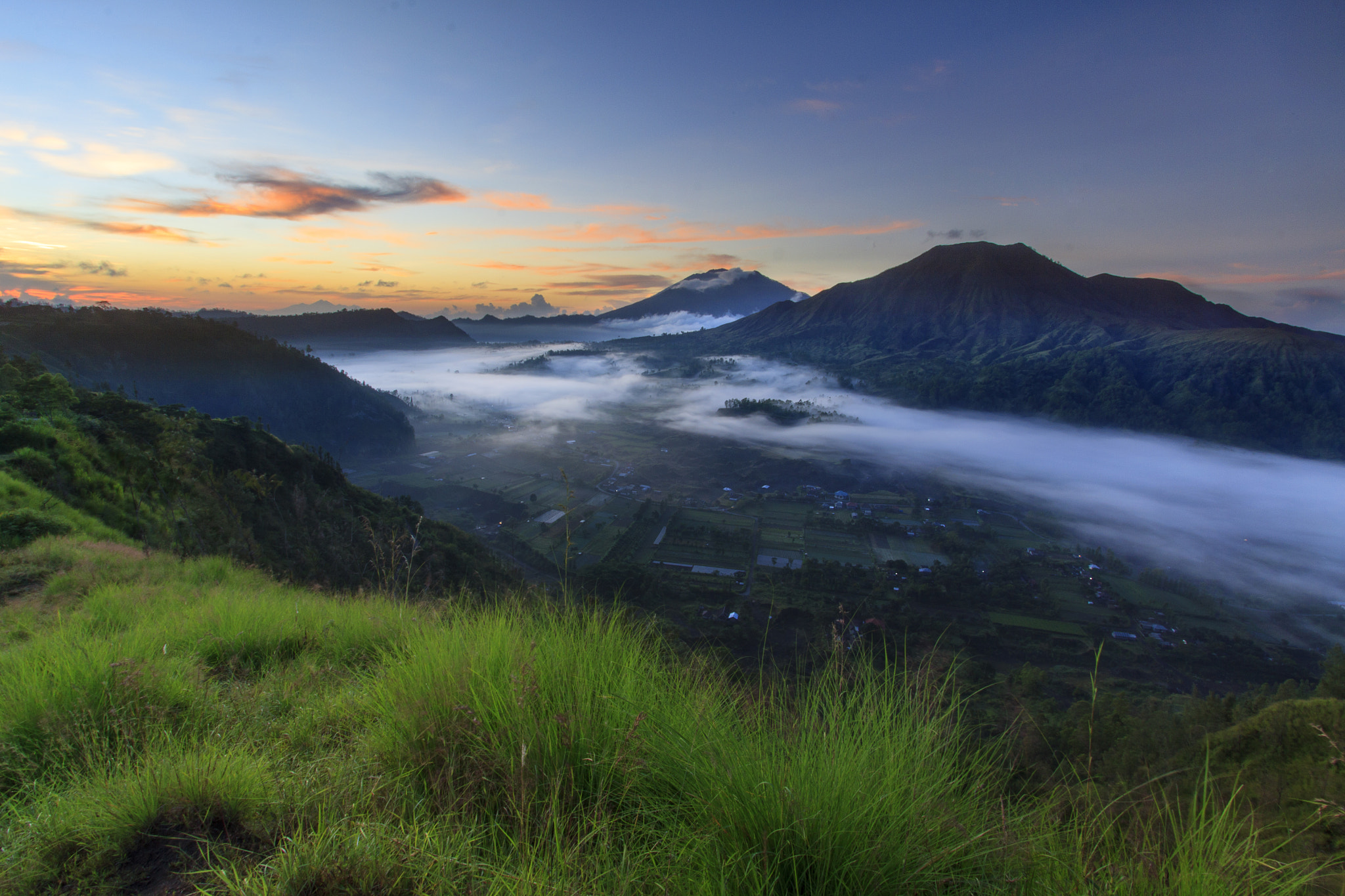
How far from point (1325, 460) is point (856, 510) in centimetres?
19279

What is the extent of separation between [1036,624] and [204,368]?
406ft

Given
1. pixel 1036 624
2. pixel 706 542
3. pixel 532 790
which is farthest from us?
pixel 706 542

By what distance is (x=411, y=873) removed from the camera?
1.57 metres

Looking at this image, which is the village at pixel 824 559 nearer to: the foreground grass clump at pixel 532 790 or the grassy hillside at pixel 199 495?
the foreground grass clump at pixel 532 790

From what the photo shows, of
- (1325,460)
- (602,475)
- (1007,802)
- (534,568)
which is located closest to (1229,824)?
(1007,802)

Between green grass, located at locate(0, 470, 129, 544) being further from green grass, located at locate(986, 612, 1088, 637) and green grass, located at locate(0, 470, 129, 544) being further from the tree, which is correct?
green grass, located at locate(986, 612, 1088, 637)

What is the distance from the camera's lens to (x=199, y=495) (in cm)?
1576

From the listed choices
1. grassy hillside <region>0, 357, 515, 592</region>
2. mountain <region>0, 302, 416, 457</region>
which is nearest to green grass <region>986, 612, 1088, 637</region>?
grassy hillside <region>0, 357, 515, 592</region>

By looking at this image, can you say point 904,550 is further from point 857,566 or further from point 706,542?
point 706,542

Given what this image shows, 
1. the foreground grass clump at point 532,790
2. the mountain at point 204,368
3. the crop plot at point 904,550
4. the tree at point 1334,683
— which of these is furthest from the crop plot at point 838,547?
the mountain at point 204,368

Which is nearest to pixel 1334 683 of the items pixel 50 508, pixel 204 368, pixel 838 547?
pixel 50 508

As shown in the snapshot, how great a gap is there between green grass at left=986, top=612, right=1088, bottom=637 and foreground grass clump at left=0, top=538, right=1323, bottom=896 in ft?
167

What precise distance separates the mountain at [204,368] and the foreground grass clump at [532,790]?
248ft

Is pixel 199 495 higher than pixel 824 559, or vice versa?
pixel 199 495
